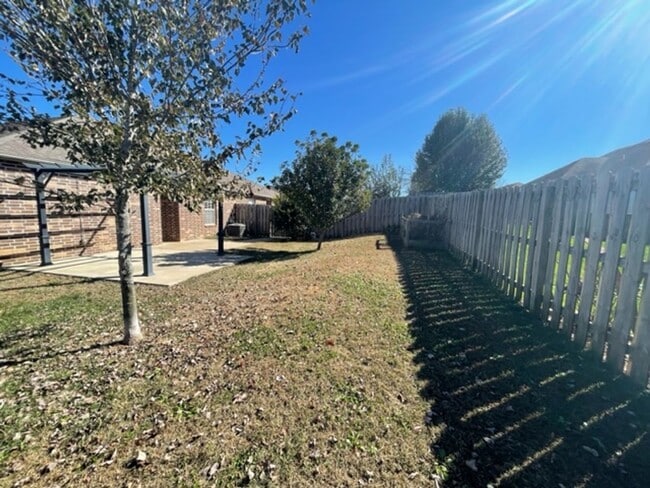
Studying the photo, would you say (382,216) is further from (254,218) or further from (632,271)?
(632,271)

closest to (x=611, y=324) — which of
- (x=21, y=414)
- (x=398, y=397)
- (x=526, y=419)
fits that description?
(x=526, y=419)

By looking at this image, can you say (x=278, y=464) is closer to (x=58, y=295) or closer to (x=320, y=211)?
(x=58, y=295)

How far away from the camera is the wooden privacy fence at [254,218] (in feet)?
56.9

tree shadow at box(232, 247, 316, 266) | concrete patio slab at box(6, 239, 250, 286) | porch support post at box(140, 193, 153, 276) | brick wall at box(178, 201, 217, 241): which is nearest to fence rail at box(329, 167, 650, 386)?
tree shadow at box(232, 247, 316, 266)

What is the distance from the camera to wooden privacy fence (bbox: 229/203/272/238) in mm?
17344

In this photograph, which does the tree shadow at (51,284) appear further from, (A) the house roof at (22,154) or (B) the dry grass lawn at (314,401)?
(A) the house roof at (22,154)

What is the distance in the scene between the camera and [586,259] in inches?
119

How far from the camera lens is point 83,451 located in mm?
1929

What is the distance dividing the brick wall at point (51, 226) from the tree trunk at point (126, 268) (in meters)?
3.52

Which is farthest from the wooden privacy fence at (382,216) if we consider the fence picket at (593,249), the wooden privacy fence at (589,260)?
the fence picket at (593,249)

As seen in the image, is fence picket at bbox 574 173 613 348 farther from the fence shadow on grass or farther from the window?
the window

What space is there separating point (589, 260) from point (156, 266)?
8.83 m

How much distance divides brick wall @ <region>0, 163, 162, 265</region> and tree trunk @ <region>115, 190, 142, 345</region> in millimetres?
3523

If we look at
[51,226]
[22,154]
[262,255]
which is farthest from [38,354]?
[51,226]
